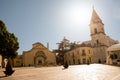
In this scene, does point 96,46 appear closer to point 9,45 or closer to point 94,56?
point 94,56

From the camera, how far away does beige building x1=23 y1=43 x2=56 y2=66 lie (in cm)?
6031

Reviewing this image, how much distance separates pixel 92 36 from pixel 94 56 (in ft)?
26.0

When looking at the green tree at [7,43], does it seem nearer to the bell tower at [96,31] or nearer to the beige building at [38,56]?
the beige building at [38,56]

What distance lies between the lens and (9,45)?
1500 inches

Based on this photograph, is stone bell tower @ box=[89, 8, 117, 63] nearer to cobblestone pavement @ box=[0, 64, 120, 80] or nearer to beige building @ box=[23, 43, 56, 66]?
beige building @ box=[23, 43, 56, 66]

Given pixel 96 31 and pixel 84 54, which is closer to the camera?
pixel 84 54

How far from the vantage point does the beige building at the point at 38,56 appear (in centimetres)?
6031

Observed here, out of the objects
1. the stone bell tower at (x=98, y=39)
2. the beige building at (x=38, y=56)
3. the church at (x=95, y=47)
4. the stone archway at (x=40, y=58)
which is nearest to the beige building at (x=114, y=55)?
the stone bell tower at (x=98, y=39)

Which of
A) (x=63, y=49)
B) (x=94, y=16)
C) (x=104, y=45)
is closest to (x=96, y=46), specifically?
(x=104, y=45)

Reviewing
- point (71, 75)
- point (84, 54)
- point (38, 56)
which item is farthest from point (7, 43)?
point (84, 54)

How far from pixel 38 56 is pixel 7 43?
87.9 ft

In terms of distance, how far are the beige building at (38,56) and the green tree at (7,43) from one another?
18.7 m

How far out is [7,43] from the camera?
117 feet

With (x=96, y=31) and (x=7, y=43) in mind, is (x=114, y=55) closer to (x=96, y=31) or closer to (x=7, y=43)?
(x=96, y=31)
